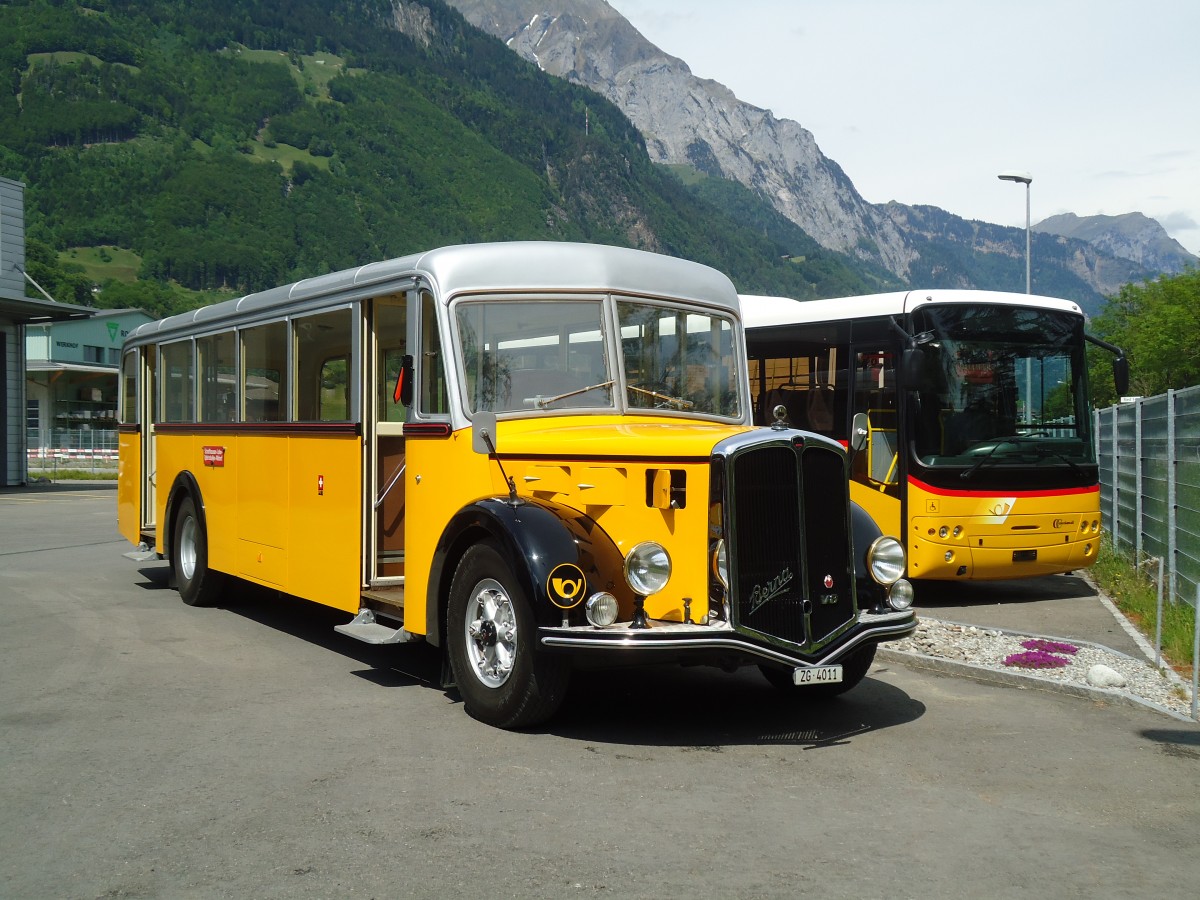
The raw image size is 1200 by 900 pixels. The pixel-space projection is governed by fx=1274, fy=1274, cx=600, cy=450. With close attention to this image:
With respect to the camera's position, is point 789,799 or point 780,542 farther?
point 780,542

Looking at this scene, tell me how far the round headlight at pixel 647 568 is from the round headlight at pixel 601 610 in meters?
0.15

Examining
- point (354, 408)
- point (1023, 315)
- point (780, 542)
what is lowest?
point (780, 542)

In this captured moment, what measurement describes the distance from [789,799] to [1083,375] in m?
9.43

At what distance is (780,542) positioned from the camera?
6934 mm

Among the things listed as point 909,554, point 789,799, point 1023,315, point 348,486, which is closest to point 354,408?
point 348,486

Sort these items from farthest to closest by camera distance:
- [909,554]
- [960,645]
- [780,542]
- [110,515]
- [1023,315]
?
[110,515] < [1023,315] < [909,554] < [960,645] < [780,542]

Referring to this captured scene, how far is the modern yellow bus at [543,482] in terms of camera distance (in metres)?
6.76

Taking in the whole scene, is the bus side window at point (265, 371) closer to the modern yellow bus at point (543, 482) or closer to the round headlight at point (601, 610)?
the modern yellow bus at point (543, 482)

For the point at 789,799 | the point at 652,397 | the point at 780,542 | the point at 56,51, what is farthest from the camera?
the point at 56,51

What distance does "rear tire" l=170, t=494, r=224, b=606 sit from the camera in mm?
11827

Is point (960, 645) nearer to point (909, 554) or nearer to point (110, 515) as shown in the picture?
point (909, 554)

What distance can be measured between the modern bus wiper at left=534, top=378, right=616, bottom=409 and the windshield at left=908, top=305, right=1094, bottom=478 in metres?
5.29

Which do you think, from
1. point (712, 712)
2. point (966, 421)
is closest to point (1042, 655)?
point (712, 712)

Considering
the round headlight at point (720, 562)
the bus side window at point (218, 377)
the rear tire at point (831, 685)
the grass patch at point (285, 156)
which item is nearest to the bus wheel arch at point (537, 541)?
the round headlight at point (720, 562)
